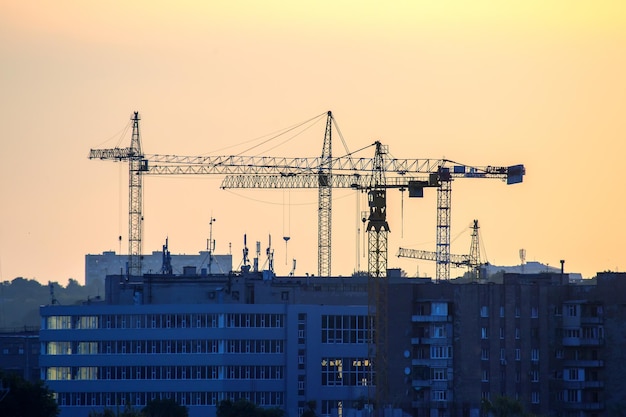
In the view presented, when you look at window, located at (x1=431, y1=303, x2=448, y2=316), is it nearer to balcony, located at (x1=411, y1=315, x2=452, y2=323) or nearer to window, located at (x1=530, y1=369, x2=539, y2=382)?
balcony, located at (x1=411, y1=315, x2=452, y2=323)

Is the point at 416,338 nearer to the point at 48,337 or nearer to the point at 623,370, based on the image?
the point at 623,370

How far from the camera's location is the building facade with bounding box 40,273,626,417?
168 m

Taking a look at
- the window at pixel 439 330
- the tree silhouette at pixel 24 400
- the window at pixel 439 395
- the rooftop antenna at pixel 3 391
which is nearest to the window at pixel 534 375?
the window at pixel 439 395

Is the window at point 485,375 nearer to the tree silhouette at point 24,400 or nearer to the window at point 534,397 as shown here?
the window at point 534,397

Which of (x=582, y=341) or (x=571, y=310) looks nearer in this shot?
(x=582, y=341)

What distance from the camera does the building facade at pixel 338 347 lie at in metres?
168

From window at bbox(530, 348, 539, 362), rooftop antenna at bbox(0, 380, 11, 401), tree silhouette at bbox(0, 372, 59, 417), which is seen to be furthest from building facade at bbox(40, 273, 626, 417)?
rooftop antenna at bbox(0, 380, 11, 401)

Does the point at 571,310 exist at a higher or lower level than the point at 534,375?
higher

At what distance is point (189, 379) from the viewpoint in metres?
184

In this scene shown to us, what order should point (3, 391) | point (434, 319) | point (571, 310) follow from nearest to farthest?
point (3, 391) → point (434, 319) → point (571, 310)

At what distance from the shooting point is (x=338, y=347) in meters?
184

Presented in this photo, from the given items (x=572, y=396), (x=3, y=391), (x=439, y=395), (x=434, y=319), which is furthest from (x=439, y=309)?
(x=3, y=391)

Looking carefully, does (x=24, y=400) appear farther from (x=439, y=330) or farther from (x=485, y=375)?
(x=485, y=375)

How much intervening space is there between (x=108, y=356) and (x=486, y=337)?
3796cm
